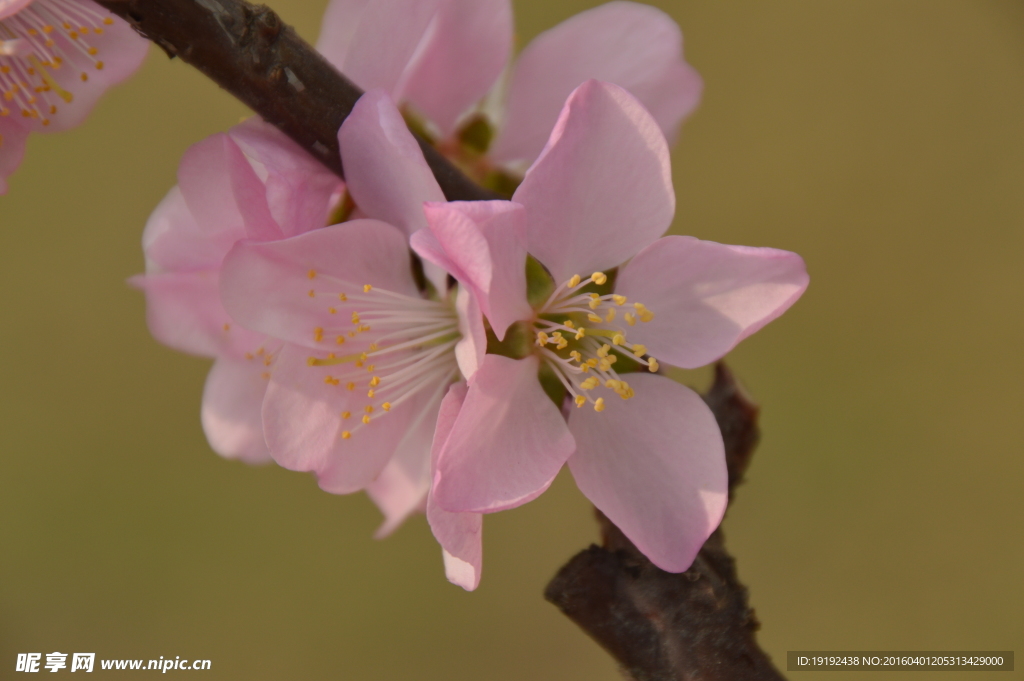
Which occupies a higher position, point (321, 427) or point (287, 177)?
point (287, 177)

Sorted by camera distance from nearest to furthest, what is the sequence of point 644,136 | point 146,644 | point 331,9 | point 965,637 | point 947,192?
point 644,136 < point 331,9 < point 965,637 < point 146,644 < point 947,192

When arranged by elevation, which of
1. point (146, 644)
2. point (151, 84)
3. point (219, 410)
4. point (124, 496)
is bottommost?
point (146, 644)

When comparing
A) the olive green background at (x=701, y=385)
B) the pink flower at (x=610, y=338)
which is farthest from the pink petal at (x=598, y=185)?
the olive green background at (x=701, y=385)

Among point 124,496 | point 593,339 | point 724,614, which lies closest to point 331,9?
point 593,339

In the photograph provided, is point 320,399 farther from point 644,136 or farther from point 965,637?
point 965,637

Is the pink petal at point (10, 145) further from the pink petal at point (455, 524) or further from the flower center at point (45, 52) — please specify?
the pink petal at point (455, 524)

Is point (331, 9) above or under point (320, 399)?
above

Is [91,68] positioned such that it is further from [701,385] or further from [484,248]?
[701,385]

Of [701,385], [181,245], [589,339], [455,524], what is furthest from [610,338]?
[701,385]
